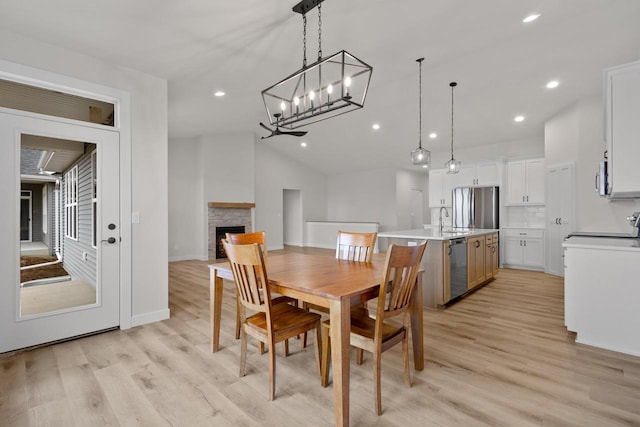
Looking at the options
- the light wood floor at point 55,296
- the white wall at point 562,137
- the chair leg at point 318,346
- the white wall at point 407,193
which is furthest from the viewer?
the white wall at point 407,193

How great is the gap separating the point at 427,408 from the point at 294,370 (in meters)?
0.93

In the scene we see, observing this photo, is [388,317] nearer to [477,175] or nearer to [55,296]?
[55,296]

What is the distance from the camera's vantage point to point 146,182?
326 centimetres

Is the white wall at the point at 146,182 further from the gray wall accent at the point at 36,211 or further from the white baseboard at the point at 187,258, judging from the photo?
the white baseboard at the point at 187,258

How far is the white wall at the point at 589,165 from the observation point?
460cm

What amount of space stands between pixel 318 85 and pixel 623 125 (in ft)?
11.5

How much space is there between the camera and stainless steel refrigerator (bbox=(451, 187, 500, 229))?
6.57m

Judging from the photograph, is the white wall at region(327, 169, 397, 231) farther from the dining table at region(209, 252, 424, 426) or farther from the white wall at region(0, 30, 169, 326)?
the white wall at region(0, 30, 169, 326)

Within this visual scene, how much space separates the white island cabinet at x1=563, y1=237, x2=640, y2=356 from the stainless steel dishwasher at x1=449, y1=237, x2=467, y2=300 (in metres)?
1.16

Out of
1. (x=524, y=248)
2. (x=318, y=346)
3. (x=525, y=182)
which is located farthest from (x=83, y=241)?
(x=525, y=182)

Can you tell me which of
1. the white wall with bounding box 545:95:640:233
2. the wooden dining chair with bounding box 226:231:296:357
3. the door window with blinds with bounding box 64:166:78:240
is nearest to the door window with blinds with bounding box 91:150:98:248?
the door window with blinds with bounding box 64:166:78:240

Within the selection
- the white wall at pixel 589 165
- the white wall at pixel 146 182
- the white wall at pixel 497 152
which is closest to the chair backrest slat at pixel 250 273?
the white wall at pixel 146 182

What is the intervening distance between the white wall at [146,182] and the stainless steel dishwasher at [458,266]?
11.0 ft

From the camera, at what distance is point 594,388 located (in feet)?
6.56
